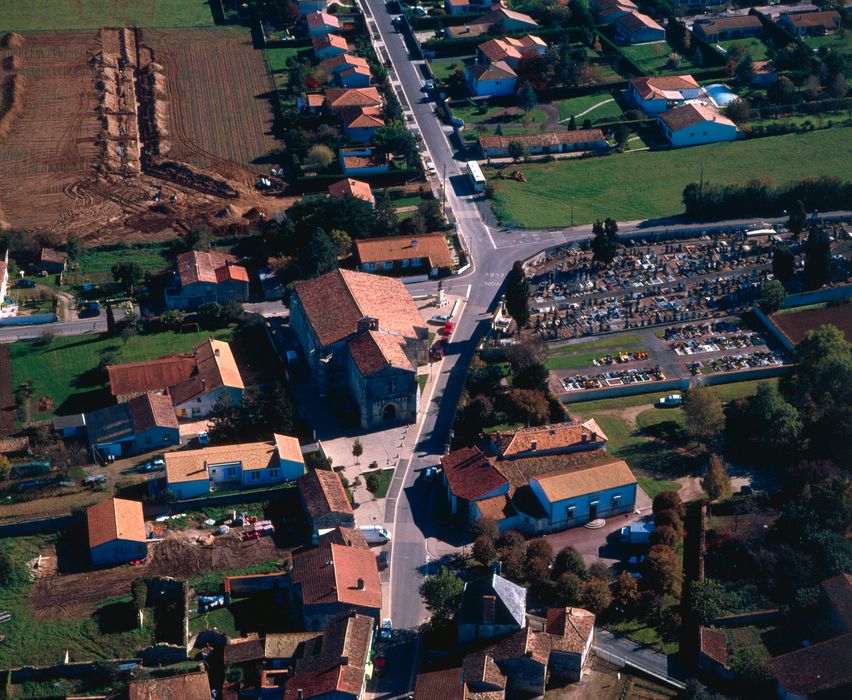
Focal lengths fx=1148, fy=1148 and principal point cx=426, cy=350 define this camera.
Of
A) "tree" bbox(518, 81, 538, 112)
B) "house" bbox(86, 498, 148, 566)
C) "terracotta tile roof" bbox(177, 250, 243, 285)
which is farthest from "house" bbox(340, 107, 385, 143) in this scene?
"house" bbox(86, 498, 148, 566)

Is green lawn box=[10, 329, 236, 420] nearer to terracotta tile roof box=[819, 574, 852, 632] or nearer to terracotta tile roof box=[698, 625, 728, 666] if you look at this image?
terracotta tile roof box=[698, 625, 728, 666]

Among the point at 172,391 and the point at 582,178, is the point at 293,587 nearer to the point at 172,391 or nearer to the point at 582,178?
the point at 172,391

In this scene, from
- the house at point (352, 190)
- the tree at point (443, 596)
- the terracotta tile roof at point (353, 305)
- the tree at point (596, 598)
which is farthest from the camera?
the house at point (352, 190)

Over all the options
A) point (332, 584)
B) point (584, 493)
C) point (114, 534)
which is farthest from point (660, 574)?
point (114, 534)

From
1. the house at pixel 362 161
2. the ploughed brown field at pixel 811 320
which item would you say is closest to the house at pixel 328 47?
the house at pixel 362 161

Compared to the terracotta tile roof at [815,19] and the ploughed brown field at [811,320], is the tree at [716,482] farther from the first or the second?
the terracotta tile roof at [815,19]

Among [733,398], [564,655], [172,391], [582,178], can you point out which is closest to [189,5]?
[582,178]
